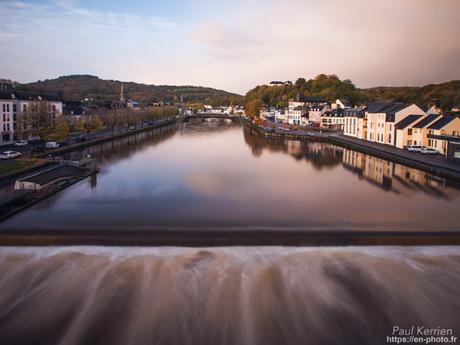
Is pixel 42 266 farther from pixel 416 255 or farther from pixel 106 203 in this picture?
pixel 416 255

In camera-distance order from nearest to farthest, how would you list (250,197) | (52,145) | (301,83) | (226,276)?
(226,276)
(250,197)
(52,145)
(301,83)

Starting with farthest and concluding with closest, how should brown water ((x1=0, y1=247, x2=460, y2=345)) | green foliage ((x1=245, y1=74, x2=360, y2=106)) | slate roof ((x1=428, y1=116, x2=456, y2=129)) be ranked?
green foliage ((x1=245, y1=74, x2=360, y2=106))
slate roof ((x1=428, y1=116, x2=456, y2=129))
brown water ((x1=0, y1=247, x2=460, y2=345))

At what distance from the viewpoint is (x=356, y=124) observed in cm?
2055

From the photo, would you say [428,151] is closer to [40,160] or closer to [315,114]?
[40,160]

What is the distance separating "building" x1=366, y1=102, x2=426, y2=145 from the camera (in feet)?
53.1

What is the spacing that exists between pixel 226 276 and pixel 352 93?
3525cm

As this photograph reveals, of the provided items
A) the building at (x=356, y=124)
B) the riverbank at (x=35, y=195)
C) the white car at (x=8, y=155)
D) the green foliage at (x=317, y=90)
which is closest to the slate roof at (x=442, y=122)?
the building at (x=356, y=124)

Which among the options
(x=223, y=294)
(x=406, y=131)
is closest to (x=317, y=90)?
(x=406, y=131)

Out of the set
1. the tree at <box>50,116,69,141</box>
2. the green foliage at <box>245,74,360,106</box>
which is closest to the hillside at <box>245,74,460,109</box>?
the green foliage at <box>245,74,360,106</box>

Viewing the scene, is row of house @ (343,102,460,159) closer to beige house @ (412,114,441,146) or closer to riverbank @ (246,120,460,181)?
beige house @ (412,114,441,146)

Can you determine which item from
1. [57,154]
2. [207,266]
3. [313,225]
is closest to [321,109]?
[57,154]

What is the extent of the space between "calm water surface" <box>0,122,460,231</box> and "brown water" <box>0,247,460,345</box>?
44.5 inches

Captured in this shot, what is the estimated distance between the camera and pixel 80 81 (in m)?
79.8

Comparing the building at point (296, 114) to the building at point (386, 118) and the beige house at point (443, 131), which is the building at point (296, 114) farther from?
the beige house at point (443, 131)
